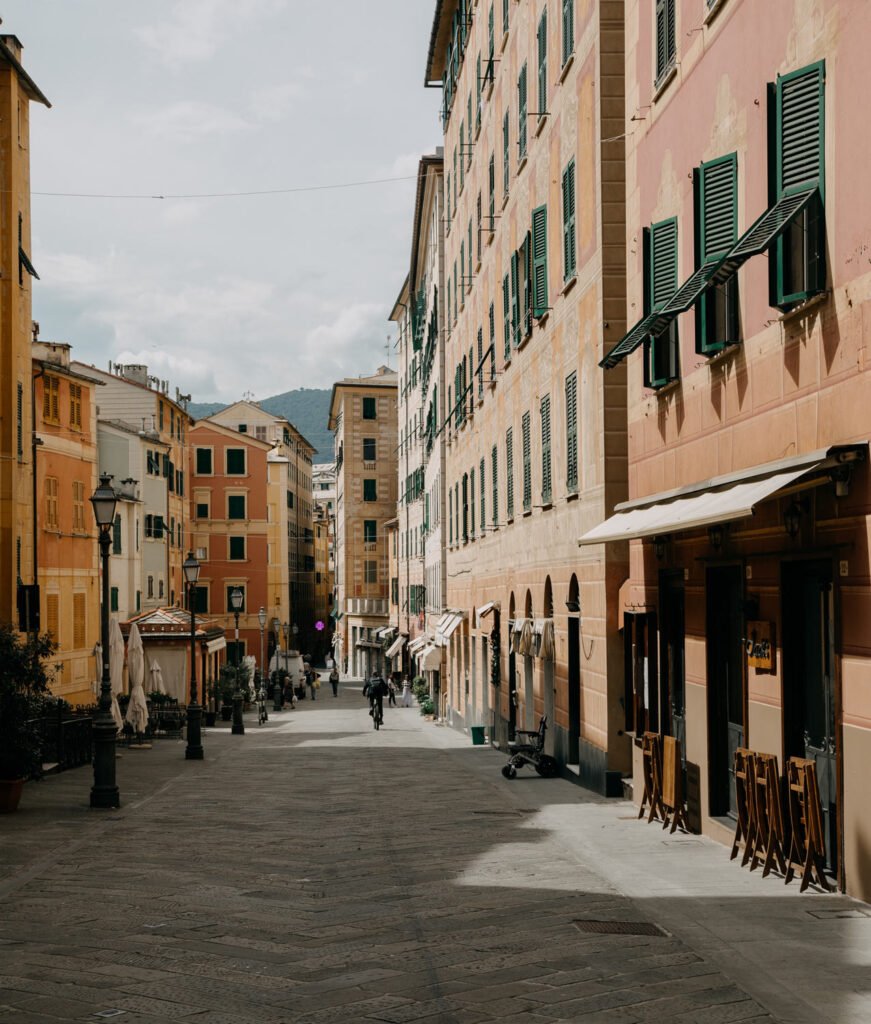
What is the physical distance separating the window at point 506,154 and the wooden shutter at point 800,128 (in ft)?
63.8

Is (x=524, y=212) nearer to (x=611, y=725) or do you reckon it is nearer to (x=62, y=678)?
(x=611, y=725)

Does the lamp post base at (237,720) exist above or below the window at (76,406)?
below

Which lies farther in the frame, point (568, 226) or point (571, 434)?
point (568, 226)

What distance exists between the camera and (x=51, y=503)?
43.4 meters

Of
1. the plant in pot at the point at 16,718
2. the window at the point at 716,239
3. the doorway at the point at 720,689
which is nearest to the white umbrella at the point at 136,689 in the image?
the plant in pot at the point at 16,718

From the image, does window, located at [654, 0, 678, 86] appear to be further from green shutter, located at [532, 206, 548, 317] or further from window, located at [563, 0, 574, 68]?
green shutter, located at [532, 206, 548, 317]

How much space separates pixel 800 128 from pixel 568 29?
12457mm

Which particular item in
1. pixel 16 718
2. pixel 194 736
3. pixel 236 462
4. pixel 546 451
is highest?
pixel 236 462

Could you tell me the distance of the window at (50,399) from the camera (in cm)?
4375

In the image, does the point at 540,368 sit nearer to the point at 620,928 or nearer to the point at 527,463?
the point at 527,463

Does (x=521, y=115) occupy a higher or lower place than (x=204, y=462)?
higher

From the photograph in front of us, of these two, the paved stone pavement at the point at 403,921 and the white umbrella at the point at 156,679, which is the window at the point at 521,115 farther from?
the white umbrella at the point at 156,679

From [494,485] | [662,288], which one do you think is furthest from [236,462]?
[662,288]

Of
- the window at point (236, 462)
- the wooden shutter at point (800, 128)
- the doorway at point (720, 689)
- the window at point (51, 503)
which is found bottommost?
the doorway at point (720, 689)
